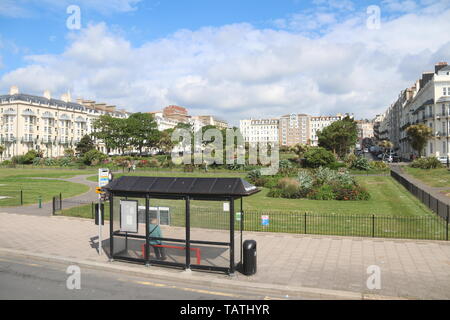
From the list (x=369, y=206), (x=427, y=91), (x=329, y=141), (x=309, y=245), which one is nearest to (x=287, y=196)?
(x=369, y=206)

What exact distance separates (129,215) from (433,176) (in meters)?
38.4

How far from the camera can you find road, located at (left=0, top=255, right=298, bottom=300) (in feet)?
30.5

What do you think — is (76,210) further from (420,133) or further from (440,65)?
(440,65)

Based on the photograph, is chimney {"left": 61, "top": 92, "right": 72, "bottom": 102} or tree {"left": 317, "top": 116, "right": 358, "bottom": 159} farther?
chimney {"left": 61, "top": 92, "right": 72, "bottom": 102}

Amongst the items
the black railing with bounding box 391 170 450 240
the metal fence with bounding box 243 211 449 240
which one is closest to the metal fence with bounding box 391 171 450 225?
the black railing with bounding box 391 170 450 240

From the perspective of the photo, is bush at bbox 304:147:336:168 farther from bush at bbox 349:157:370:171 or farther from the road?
the road

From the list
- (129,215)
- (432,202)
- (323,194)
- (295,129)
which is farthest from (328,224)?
(295,129)

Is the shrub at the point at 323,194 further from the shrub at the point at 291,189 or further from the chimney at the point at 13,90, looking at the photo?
the chimney at the point at 13,90

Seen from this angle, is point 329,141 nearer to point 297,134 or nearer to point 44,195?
point 44,195

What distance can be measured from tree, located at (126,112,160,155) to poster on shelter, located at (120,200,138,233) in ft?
282

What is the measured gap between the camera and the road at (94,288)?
9.30m

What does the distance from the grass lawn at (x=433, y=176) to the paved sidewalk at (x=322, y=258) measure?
79.2ft

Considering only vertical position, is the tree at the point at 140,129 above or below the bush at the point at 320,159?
above

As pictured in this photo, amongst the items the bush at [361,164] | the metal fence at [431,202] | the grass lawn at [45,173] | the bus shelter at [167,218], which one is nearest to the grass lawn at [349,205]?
the metal fence at [431,202]
